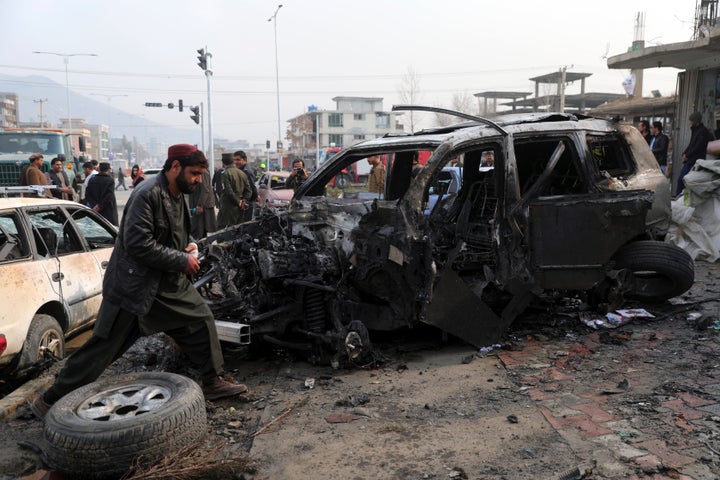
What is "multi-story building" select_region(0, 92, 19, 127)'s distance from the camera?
91750 millimetres

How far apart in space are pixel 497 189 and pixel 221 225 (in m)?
5.87

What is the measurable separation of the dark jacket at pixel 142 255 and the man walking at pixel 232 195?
19.8 ft

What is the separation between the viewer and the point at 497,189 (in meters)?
5.04

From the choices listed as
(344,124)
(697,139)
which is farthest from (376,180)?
(344,124)

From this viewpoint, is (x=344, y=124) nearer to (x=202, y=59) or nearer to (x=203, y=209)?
(x=202, y=59)

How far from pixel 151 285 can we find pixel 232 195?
614 cm

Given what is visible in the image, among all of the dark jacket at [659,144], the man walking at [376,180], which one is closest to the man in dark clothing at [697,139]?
the dark jacket at [659,144]

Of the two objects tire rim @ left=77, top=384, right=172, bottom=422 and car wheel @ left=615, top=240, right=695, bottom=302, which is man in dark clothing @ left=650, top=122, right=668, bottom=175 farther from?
tire rim @ left=77, top=384, right=172, bottom=422

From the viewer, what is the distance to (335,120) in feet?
299

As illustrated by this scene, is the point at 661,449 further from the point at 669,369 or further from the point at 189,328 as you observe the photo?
the point at 189,328

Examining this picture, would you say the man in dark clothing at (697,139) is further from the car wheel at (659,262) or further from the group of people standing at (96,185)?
the group of people standing at (96,185)

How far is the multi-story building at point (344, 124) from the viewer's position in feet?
290

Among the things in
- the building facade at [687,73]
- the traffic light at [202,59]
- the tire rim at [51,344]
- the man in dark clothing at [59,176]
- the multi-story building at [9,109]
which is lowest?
the tire rim at [51,344]

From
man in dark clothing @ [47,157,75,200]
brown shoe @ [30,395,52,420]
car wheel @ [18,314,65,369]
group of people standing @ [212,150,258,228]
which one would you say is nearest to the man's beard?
brown shoe @ [30,395,52,420]
